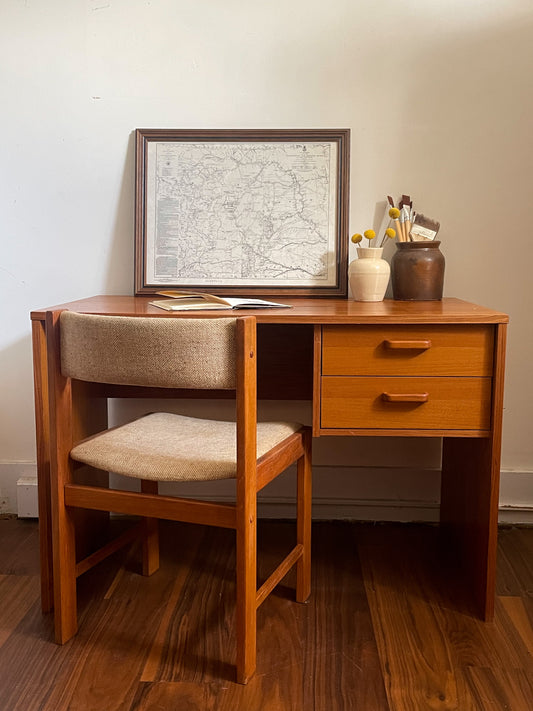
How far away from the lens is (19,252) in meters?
2.31

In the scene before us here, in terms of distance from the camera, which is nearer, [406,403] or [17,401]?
[406,403]

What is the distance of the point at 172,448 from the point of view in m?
1.56

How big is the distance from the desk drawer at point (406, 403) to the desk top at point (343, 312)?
0.15m

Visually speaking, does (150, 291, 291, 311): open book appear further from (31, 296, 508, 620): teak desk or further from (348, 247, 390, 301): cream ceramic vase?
(348, 247, 390, 301): cream ceramic vase

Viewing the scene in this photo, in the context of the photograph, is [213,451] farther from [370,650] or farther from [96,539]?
[96,539]

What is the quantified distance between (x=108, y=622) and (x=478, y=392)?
3.49ft

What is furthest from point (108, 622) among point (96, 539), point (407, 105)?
point (407, 105)

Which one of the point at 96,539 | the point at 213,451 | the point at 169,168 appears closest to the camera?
the point at 213,451

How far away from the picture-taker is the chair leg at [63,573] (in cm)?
158

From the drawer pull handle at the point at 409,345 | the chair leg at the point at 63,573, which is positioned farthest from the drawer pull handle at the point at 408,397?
the chair leg at the point at 63,573

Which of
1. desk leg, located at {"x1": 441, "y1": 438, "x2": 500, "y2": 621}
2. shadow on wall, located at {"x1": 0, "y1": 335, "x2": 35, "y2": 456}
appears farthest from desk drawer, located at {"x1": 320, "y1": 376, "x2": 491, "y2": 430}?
shadow on wall, located at {"x1": 0, "y1": 335, "x2": 35, "y2": 456}

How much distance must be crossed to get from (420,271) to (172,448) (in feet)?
3.09

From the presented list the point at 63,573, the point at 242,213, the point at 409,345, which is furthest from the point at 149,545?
the point at 242,213

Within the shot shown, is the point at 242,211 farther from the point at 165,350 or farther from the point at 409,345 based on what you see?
the point at 165,350
